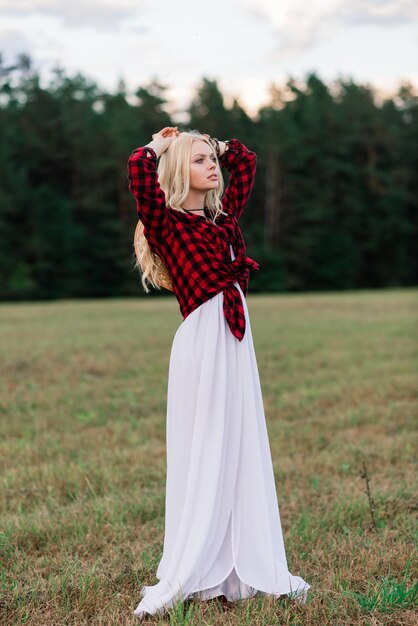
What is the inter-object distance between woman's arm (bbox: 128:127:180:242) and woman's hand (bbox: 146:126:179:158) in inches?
0.5

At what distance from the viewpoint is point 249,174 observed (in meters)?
4.07

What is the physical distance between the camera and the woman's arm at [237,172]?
13.2 feet

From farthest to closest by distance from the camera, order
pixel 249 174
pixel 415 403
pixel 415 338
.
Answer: pixel 415 338
pixel 415 403
pixel 249 174

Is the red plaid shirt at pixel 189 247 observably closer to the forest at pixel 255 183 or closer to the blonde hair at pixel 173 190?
the blonde hair at pixel 173 190

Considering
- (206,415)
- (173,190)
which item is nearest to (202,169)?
(173,190)

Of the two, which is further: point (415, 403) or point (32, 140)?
point (32, 140)

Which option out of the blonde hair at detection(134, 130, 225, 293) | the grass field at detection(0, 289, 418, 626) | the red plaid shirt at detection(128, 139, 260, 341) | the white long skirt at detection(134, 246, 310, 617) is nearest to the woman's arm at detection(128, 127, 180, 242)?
the red plaid shirt at detection(128, 139, 260, 341)

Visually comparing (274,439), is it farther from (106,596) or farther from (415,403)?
(106,596)

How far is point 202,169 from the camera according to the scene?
3654 mm

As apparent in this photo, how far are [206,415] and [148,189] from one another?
1.07 meters

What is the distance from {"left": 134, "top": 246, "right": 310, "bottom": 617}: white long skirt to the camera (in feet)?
11.5

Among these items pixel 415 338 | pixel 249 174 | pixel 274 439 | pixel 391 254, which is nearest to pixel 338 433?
pixel 274 439

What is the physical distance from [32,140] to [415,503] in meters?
44.1

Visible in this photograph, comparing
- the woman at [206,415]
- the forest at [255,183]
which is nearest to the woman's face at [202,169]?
the woman at [206,415]
